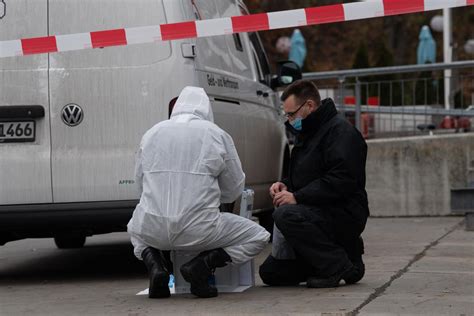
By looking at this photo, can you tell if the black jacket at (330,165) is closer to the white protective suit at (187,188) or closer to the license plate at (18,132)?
the white protective suit at (187,188)

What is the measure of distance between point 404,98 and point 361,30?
3463 centimetres

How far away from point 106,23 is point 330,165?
1.98 meters

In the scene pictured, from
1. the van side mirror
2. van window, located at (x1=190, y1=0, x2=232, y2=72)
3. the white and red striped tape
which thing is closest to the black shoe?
the white and red striped tape

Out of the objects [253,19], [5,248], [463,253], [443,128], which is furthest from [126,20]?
[443,128]

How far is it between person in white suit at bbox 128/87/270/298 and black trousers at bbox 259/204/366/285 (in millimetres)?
298

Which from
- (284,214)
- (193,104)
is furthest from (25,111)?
(284,214)

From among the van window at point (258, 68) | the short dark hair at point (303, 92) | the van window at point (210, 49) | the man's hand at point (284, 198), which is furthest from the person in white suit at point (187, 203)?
the van window at point (258, 68)

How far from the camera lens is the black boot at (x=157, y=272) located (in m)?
6.78

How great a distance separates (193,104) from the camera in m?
7.06

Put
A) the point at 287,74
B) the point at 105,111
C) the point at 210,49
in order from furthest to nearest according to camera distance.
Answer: the point at 287,74
the point at 210,49
the point at 105,111

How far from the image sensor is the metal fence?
1379 centimetres

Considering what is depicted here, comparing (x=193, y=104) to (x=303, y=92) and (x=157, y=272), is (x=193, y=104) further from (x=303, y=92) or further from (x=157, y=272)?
(x=157, y=272)

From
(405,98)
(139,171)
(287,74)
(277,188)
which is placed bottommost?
(277,188)

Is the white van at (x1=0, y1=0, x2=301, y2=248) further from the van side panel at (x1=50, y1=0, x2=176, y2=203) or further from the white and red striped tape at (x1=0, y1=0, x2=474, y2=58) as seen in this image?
the white and red striped tape at (x1=0, y1=0, x2=474, y2=58)
